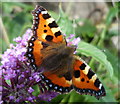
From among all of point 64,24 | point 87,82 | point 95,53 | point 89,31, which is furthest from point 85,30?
point 87,82

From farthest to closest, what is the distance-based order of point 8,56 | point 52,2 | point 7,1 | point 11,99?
point 52,2
point 7,1
point 8,56
point 11,99

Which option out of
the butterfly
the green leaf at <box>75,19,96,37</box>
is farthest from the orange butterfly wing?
the green leaf at <box>75,19,96,37</box>

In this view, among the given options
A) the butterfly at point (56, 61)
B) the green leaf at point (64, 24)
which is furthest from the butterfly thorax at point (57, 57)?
the green leaf at point (64, 24)

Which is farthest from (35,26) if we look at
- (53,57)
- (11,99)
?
(11,99)

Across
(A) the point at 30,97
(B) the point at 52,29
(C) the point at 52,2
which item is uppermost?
(C) the point at 52,2

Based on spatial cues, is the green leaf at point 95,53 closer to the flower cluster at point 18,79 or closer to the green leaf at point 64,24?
the green leaf at point 64,24

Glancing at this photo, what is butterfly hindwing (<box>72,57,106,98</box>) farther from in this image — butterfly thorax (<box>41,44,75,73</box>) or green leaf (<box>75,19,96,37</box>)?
green leaf (<box>75,19,96,37</box>)

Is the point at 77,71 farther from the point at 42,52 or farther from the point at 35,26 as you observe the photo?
the point at 35,26
